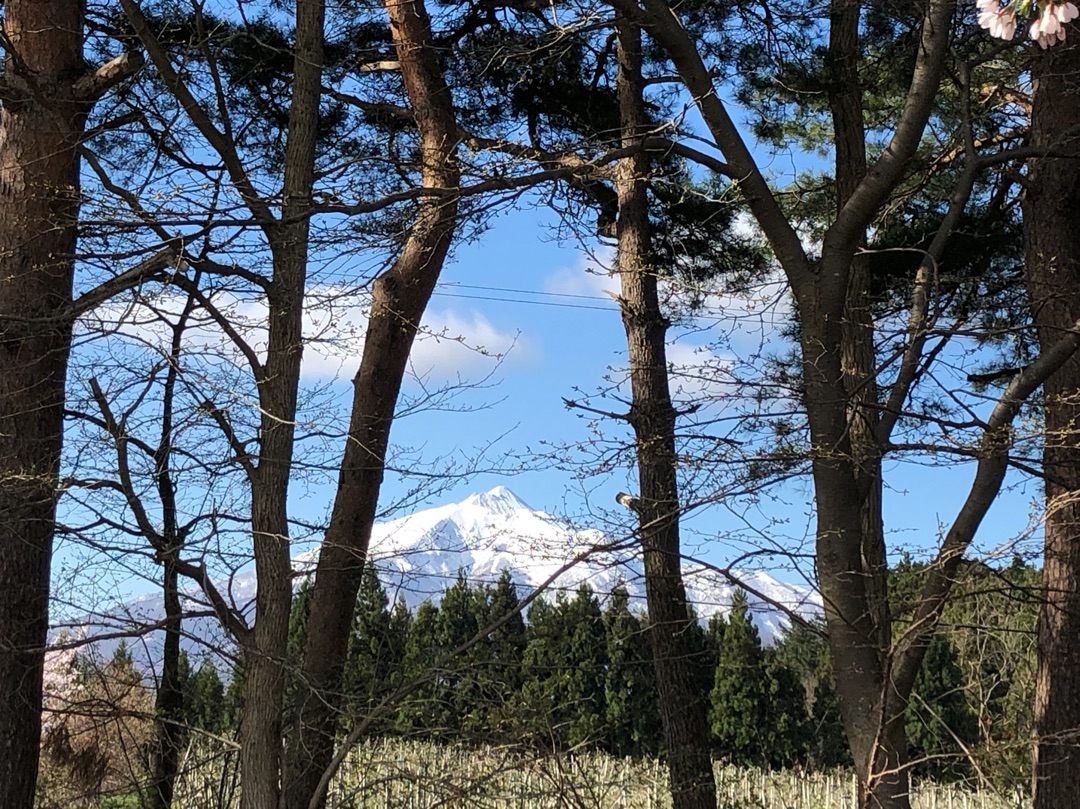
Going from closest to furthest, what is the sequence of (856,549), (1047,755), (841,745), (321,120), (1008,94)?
(856,549)
(1047,755)
(1008,94)
(321,120)
(841,745)

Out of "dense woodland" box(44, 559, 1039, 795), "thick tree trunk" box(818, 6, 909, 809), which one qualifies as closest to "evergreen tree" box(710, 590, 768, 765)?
"dense woodland" box(44, 559, 1039, 795)

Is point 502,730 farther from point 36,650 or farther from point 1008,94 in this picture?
point 1008,94

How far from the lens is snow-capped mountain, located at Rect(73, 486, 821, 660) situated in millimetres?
4227

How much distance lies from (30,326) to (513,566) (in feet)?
8.87

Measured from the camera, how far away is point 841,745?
16.0 meters

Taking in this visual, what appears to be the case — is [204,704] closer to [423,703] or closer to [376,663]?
[376,663]

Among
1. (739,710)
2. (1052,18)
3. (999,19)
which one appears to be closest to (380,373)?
(999,19)

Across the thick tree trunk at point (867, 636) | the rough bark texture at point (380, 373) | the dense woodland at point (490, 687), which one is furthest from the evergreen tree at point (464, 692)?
the thick tree trunk at point (867, 636)

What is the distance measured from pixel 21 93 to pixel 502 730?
4.18m

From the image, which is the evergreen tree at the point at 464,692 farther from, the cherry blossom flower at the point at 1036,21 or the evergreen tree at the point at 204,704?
the cherry blossom flower at the point at 1036,21

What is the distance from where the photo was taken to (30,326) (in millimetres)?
5188

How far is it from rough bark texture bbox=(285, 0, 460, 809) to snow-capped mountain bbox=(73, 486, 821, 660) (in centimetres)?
57

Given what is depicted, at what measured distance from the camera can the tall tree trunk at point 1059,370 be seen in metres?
4.91

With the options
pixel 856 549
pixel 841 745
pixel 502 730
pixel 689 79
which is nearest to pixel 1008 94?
pixel 689 79
